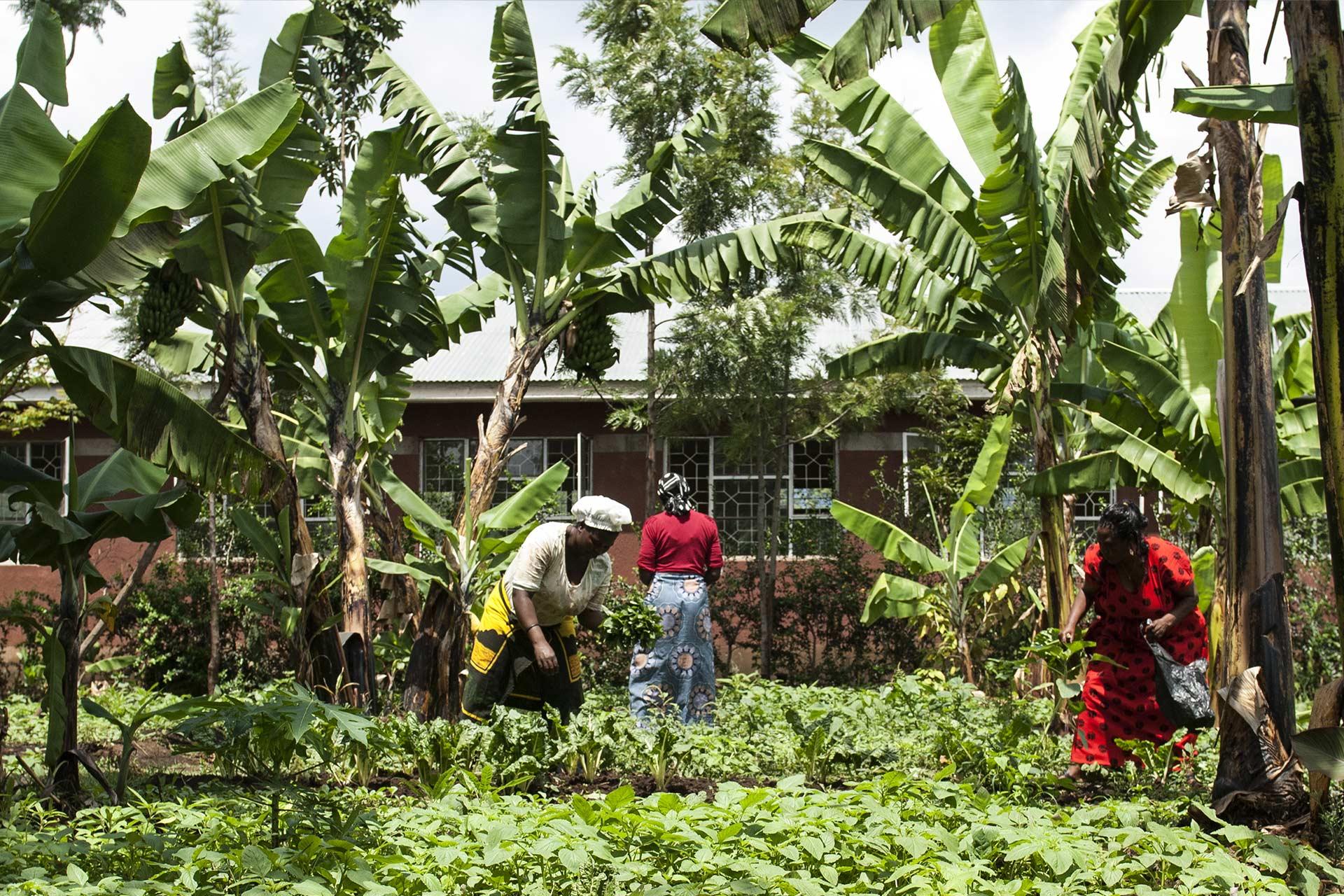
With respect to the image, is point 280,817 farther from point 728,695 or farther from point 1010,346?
point 1010,346

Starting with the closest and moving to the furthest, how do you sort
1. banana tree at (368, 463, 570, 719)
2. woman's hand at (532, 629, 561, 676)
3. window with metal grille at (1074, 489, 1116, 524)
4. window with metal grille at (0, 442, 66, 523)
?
woman's hand at (532, 629, 561, 676), banana tree at (368, 463, 570, 719), window with metal grille at (1074, 489, 1116, 524), window with metal grille at (0, 442, 66, 523)

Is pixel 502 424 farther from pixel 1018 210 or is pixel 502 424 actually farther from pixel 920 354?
pixel 1018 210

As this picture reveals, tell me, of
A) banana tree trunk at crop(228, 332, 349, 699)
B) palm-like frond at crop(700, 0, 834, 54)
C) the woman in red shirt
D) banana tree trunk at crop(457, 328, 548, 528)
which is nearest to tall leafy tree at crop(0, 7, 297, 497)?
banana tree trunk at crop(228, 332, 349, 699)

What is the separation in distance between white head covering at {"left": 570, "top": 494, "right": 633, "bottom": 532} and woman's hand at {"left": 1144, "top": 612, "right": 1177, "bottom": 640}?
2.93 m

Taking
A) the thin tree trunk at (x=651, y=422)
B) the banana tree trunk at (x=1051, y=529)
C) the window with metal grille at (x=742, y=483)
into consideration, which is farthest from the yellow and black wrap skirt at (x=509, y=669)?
the window with metal grille at (x=742, y=483)

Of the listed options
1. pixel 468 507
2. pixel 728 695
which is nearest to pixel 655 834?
pixel 468 507

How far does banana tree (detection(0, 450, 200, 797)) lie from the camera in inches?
216

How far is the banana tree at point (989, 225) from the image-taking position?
23.7ft

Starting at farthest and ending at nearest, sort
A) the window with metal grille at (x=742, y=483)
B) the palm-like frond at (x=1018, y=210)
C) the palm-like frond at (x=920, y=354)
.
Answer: the window with metal grille at (x=742, y=483)
the palm-like frond at (x=920, y=354)
the palm-like frond at (x=1018, y=210)

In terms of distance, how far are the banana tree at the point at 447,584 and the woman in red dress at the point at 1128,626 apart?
3624 mm

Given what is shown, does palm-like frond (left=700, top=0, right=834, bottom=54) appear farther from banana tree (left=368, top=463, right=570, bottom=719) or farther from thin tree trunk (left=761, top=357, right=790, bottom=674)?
thin tree trunk (left=761, top=357, right=790, bottom=674)

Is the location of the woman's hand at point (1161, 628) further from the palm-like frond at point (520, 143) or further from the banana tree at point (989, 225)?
the palm-like frond at point (520, 143)

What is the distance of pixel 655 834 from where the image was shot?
3.86 meters

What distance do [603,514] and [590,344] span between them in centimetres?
312
